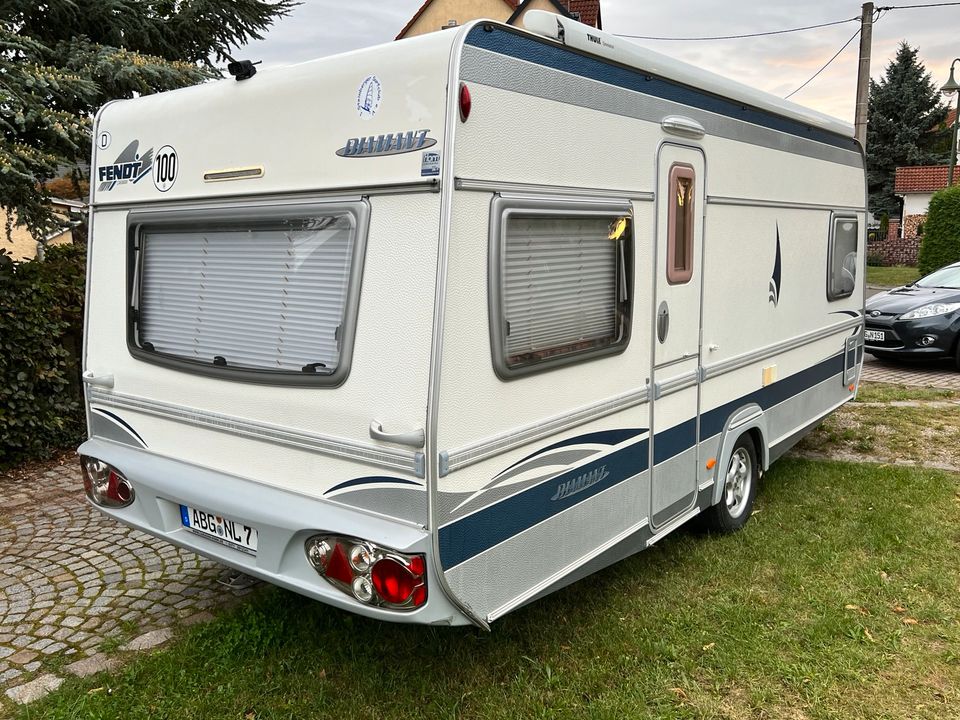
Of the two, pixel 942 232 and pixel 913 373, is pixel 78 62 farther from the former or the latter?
pixel 942 232

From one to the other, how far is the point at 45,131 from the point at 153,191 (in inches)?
142

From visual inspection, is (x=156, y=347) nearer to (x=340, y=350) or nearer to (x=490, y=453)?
(x=340, y=350)

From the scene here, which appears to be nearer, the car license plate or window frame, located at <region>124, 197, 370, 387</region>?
window frame, located at <region>124, 197, 370, 387</region>

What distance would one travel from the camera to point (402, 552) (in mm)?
2705

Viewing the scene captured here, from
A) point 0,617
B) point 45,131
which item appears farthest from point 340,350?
point 45,131

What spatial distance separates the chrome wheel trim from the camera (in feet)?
16.3

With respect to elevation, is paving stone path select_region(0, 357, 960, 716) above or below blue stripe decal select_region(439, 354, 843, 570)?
below

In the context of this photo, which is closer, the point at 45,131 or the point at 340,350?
the point at 340,350

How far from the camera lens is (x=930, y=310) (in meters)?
10.5

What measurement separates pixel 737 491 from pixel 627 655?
1.87 m

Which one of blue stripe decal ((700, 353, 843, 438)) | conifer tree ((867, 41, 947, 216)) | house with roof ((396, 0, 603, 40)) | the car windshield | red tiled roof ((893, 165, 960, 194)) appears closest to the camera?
blue stripe decal ((700, 353, 843, 438))

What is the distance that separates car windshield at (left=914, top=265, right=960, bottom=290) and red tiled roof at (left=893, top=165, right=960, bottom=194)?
72.6 ft

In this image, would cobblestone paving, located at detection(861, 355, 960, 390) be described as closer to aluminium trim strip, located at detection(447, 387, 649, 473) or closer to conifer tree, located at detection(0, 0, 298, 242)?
aluminium trim strip, located at detection(447, 387, 649, 473)

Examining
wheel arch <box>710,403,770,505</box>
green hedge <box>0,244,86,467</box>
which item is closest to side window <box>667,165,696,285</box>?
wheel arch <box>710,403,770,505</box>
